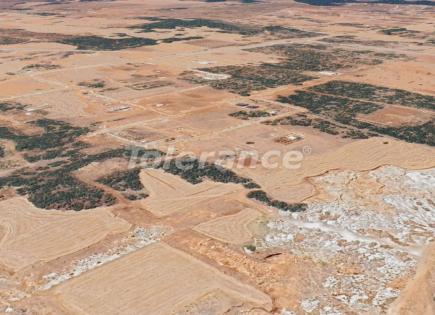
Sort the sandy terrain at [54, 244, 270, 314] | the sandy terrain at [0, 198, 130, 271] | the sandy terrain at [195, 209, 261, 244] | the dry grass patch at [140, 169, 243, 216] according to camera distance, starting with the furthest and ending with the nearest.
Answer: the dry grass patch at [140, 169, 243, 216]
the sandy terrain at [195, 209, 261, 244]
the sandy terrain at [0, 198, 130, 271]
the sandy terrain at [54, 244, 270, 314]

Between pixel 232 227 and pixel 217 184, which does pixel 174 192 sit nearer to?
pixel 217 184

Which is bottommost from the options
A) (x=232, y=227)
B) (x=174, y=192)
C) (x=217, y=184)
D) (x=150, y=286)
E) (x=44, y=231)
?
(x=150, y=286)

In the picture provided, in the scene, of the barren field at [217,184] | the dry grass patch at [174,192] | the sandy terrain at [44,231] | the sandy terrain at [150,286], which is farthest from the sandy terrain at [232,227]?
the sandy terrain at [44,231]

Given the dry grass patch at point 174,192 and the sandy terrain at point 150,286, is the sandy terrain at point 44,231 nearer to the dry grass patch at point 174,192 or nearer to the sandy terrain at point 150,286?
the dry grass patch at point 174,192

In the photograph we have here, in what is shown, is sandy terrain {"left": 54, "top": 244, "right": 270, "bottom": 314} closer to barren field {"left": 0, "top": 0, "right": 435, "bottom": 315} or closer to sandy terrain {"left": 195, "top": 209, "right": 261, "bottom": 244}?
barren field {"left": 0, "top": 0, "right": 435, "bottom": 315}

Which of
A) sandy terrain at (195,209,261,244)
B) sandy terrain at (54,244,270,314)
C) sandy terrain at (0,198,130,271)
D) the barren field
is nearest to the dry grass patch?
the barren field

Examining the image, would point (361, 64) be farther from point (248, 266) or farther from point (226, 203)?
point (248, 266)

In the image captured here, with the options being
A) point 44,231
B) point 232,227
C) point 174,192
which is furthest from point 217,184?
point 44,231

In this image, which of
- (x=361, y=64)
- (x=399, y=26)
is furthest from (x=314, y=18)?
(x=361, y=64)
